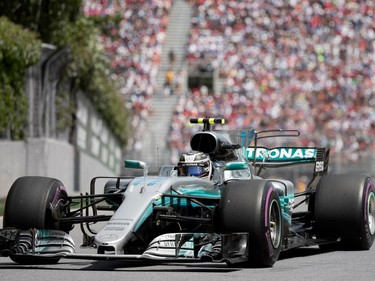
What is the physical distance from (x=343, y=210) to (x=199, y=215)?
1.86m

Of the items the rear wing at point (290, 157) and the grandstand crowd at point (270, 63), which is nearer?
the rear wing at point (290, 157)

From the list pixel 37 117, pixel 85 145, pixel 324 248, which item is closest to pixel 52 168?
pixel 37 117

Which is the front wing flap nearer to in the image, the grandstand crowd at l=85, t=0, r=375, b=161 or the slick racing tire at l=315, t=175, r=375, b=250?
the slick racing tire at l=315, t=175, r=375, b=250

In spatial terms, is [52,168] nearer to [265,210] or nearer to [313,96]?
[313,96]

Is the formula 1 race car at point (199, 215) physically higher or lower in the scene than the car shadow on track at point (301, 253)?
higher

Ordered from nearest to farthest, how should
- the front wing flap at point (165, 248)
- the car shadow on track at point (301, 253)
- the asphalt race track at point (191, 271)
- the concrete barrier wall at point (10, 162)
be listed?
the asphalt race track at point (191, 271)
the front wing flap at point (165, 248)
the car shadow on track at point (301, 253)
the concrete barrier wall at point (10, 162)

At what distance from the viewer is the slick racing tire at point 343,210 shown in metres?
11.8

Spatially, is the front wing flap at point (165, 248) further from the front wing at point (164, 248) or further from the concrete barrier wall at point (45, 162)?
the concrete barrier wall at point (45, 162)

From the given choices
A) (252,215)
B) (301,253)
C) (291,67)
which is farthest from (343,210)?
(291,67)

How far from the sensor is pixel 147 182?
411 inches

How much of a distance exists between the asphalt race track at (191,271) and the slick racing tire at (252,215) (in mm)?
164

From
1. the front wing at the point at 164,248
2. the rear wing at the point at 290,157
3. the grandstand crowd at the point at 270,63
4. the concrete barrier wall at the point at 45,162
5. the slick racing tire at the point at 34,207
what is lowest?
the concrete barrier wall at the point at 45,162

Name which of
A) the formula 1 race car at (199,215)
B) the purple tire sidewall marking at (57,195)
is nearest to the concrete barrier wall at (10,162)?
the formula 1 race car at (199,215)

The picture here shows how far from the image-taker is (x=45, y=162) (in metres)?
26.2
